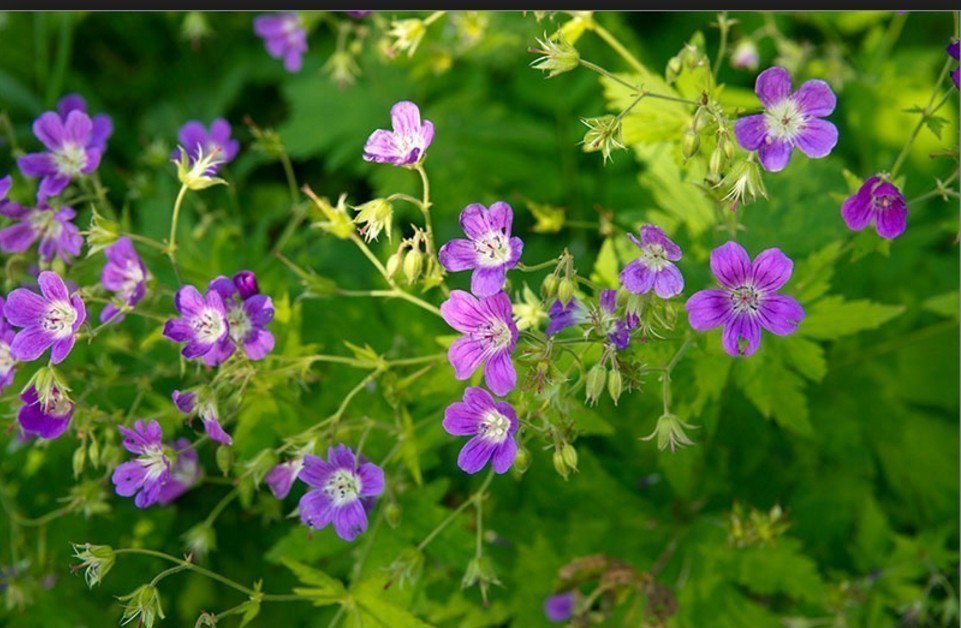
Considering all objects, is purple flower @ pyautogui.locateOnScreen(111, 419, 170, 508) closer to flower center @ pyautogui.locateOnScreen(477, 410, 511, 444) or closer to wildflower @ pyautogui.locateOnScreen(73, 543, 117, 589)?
wildflower @ pyautogui.locateOnScreen(73, 543, 117, 589)

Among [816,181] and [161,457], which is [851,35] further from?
[161,457]

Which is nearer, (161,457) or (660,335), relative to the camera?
(660,335)

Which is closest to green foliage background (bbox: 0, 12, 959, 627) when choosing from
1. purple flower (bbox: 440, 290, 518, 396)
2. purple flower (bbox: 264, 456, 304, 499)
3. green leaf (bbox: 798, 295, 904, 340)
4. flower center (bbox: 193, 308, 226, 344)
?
green leaf (bbox: 798, 295, 904, 340)

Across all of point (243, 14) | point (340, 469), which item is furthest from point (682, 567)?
point (243, 14)

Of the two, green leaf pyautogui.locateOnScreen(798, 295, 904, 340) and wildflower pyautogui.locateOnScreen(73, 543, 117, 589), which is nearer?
wildflower pyautogui.locateOnScreen(73, 543, 117, 589)

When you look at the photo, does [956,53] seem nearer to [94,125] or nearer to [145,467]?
[145,467]

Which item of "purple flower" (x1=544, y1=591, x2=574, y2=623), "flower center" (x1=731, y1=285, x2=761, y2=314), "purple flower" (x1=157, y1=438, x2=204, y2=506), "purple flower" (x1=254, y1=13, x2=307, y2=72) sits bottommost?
"purple flower" (x1=544, y1=591, x2=574, y2=623)

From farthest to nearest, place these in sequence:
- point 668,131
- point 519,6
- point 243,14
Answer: point 243,14 < point 668,131 < point 519,6

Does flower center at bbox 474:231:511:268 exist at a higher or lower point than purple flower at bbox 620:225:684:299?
lower
